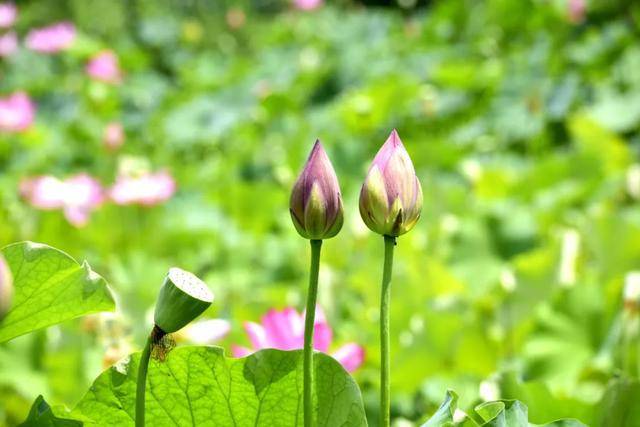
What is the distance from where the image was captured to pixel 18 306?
19.4 inches

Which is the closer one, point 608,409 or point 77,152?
point 608,409

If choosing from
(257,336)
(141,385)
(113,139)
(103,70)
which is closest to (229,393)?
(141,385)

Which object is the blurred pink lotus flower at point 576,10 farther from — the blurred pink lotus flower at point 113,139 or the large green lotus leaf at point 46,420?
the large green lotus leaf at point 46,420

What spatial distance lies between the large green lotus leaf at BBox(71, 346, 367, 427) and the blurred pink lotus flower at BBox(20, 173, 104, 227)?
3.79ft

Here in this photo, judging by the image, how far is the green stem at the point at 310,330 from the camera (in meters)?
0.46

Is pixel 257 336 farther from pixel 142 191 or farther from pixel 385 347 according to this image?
pixel 142 191

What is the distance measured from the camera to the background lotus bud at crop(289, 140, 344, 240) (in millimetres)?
469

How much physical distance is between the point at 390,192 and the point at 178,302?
113 millimetres

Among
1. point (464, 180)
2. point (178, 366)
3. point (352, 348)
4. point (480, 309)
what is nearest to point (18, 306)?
point (178, 366)

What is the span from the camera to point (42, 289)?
49 cm

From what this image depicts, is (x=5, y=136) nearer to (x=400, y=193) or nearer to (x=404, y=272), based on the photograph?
(x=404, y=272)

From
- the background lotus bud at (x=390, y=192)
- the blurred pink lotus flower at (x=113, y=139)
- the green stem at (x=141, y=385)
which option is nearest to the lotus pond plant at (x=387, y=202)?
the background lotus bud at (x=390, y=192)

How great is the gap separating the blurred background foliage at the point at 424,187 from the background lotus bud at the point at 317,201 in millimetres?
219

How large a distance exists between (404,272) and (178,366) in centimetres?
78
